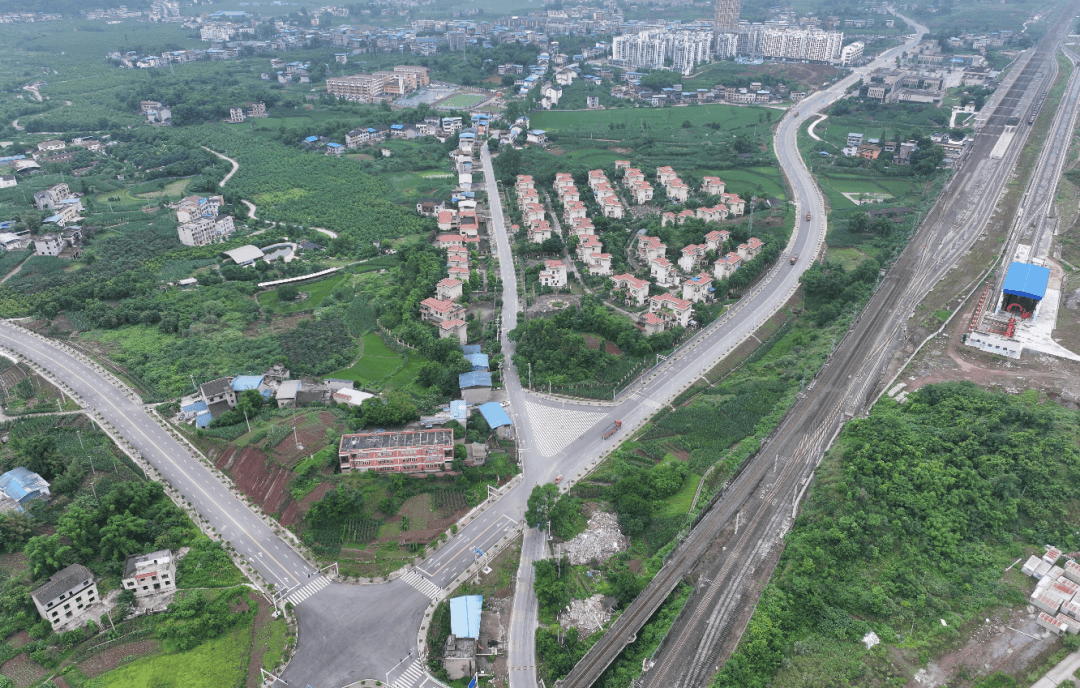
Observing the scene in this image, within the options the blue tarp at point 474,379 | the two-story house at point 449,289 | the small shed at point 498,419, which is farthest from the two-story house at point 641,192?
the small shed at point 498,419

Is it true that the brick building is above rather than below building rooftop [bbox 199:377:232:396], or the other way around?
below

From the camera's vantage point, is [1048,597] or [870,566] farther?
[870,566]

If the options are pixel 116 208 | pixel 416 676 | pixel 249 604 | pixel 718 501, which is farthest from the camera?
pixel 116 208

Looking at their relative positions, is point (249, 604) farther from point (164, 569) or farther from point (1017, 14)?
point (1017, 14)

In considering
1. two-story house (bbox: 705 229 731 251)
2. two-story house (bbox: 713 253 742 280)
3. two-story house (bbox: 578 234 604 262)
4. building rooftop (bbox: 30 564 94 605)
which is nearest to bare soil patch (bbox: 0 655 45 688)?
building rooftop (bbox: 30 564 94 605)

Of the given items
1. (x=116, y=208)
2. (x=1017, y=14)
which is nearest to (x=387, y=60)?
(x=116, y=208)

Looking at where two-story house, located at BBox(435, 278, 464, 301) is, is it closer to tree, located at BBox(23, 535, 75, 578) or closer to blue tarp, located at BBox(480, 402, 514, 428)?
blue tarp, located at BBox(480, 402, 514, 428)
